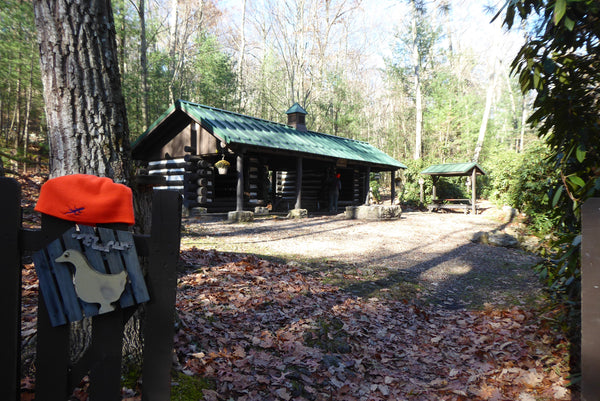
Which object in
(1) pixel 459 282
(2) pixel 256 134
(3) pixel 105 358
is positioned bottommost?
(1) pixel 459 282

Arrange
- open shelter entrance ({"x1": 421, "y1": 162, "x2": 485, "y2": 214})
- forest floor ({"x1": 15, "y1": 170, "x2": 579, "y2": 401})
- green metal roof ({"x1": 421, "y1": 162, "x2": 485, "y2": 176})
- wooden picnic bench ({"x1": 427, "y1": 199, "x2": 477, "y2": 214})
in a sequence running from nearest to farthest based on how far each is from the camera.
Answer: forest floor ({"x1": 15, "y1": 170, "x2": 579, "y2": 401}) < open shelter entrance ({"x1": 421, "y1": 162, "x2": 485, "y2": 214}) < green metal roof ({"x1": 421, "y1": 162, "x2": 485, "y2": 176}) < wooden picnic bench ({"x1": 427, "y1": 199, "x2": 477, "y2": 214})

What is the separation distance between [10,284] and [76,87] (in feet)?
4.83

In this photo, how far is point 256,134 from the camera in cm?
1351

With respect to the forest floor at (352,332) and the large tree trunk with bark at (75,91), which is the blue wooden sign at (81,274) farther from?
the forest floor at (352,332)

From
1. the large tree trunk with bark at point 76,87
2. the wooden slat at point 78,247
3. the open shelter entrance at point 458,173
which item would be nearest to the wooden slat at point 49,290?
the wooden slat at point 78,247

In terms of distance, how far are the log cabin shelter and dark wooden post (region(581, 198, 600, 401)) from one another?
10.8 metres

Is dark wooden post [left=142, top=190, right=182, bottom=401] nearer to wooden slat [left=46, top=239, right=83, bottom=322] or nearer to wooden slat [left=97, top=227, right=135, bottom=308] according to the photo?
wooden slat [left=97, top=227, right=135, bottom=308]

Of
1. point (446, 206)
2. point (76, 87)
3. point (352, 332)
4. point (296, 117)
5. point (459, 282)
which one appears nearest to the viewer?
point (76, 87)

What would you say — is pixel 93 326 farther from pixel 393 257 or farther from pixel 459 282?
pixel 393 257

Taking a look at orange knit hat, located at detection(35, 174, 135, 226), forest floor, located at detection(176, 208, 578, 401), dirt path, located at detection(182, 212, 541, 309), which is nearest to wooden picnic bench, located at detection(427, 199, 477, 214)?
dirt path, located at detection(182, 212, 541, 309)

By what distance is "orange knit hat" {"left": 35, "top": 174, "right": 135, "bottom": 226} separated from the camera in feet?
4.95

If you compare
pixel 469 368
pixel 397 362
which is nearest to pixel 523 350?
pixel 469 368

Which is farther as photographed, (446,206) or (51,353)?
(446,206)

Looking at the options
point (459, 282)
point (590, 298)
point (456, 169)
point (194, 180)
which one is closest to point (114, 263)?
point (590, 298)
